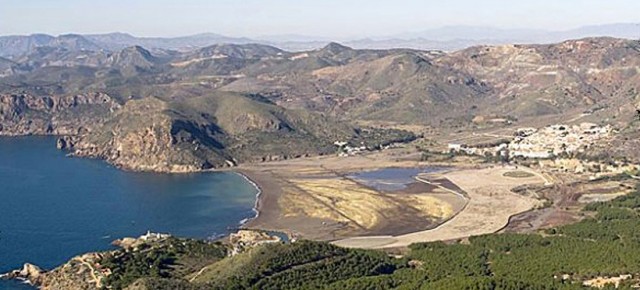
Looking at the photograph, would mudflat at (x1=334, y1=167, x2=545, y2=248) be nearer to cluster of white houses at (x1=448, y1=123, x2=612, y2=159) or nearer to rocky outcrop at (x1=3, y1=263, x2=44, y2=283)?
cluster of white houses at (x1=448, y1=123, x2=612, y2=159)

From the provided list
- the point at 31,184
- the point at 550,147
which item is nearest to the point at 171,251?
the point at 31,184

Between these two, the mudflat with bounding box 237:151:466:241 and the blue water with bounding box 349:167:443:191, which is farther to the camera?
the blue water with bounding box 349:167:443:191


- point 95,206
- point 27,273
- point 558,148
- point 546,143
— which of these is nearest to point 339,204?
point 95,206

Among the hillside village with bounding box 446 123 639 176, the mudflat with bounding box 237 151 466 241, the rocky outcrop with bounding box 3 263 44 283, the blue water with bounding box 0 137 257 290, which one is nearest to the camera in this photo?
the rocky outcrop with bounding box 3 263 44 283

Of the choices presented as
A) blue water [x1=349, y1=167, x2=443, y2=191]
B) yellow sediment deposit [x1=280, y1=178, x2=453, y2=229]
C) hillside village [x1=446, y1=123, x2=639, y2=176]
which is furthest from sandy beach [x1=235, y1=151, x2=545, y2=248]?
hillside village [x1=446, y1=123, x2=639, y2=176]

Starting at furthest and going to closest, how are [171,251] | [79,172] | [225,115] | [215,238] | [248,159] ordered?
[225,115] → [248,159] → [79,172] → [215,238] → [171,251]

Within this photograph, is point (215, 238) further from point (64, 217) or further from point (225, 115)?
point (225, 115)

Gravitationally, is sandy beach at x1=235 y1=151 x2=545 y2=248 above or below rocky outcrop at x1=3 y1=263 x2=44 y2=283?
below
